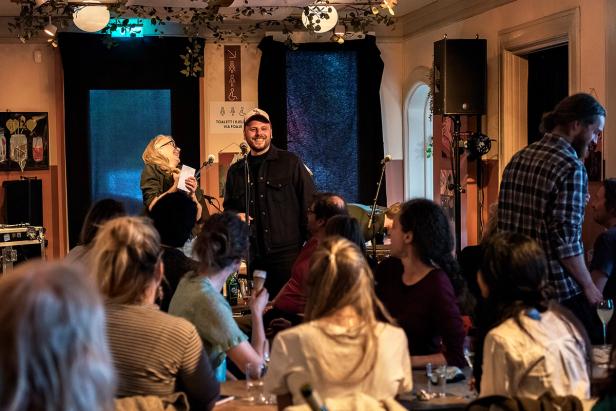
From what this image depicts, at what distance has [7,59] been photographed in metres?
9.29

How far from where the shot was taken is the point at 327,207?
4.57 m

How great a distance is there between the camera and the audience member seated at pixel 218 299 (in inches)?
120

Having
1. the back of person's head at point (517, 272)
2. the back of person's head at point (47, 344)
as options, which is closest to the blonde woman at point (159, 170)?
the back of person's head at point (517, 272)

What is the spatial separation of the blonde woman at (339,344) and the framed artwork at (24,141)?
287 inches

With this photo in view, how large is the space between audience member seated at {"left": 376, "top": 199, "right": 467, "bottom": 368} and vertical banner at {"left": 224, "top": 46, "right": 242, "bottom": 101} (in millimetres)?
6267

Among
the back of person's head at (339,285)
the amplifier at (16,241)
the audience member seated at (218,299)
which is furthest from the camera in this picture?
the amplifier at (16,241)

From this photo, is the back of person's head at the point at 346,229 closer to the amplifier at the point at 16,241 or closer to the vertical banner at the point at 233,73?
Answer: the amplifier at the point at 16,241

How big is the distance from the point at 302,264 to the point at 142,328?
7.06 feet

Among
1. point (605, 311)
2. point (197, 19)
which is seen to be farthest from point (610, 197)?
point (197, 19)

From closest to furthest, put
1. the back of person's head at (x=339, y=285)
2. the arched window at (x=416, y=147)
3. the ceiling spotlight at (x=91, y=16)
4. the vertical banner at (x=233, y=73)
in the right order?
the back of person's head at (x=339, y=285), the ceiling spotlight at (x=91, y=16), the vertical banner at (x=233, y=73), the arched window at (x=416, y=147)

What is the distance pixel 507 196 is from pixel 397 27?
6090 millimetres

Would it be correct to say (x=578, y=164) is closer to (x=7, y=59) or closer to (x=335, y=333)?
(x=335, y=333)

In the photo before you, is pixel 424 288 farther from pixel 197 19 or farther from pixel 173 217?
pixel 197 19

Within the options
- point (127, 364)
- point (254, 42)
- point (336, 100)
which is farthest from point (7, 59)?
point (127, 364)
